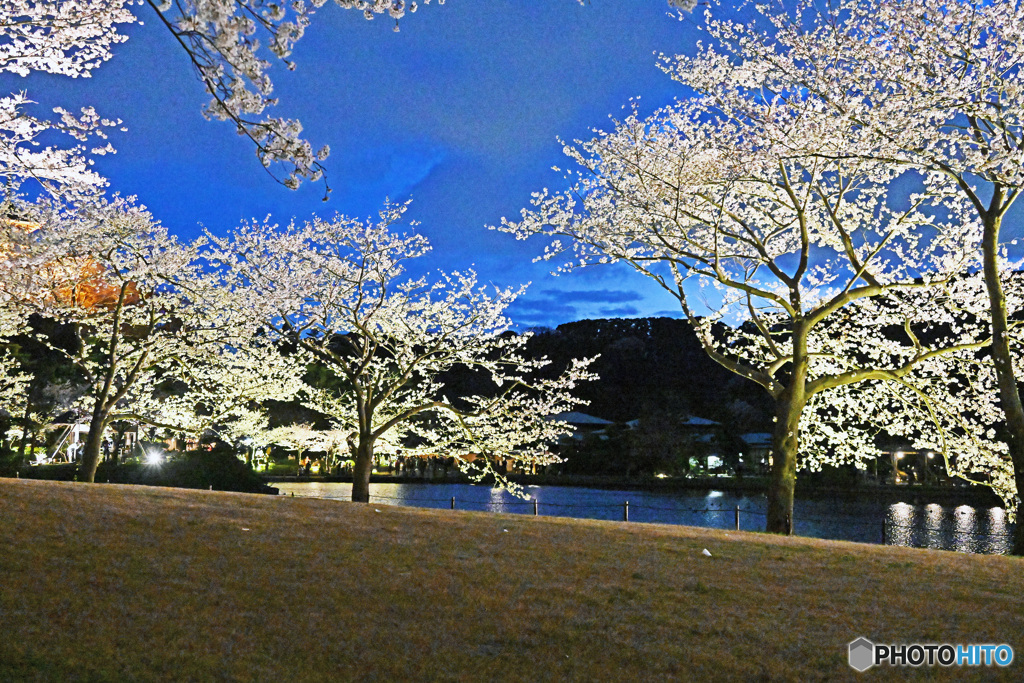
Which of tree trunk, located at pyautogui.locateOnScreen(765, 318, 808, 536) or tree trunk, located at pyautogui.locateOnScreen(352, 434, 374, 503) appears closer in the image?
tree trunk, located at pyautogui.locateOnScreen(765, 318, 808, 536)

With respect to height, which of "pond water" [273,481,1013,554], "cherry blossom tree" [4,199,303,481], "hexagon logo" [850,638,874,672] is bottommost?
"pond water" [273,481,1013,554]

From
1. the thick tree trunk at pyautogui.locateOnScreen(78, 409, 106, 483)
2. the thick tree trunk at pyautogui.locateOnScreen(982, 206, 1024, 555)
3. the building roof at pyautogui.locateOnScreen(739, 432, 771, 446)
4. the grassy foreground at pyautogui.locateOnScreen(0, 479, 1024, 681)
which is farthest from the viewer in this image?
the building roof at pyautogui.locateOnScreen(739, 432, 771, 446)

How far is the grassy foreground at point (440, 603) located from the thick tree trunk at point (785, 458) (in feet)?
11.7

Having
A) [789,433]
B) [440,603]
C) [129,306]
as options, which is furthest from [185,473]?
[440,603]

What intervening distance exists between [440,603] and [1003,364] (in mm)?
9471

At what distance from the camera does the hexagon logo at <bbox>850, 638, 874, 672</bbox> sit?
4.91m

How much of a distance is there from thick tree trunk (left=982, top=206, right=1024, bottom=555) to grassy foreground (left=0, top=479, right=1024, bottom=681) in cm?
200

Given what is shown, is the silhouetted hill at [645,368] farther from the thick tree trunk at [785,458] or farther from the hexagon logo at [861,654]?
the hexagon logo at [861,654]

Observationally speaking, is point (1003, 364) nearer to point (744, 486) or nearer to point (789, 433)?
point (789, 433)

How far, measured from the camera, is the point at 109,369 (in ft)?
56.3

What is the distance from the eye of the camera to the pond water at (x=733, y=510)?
23.7 metres

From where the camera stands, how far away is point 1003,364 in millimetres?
10758

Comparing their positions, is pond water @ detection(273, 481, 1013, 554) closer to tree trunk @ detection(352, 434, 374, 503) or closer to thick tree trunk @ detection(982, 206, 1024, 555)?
tree trunk @ detection(352, 434, 374, 503)

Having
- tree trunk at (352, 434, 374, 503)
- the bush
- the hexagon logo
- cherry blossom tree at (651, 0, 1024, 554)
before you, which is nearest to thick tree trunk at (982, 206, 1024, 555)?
cherry blossom tree at (651, 0, 1024, 554)
